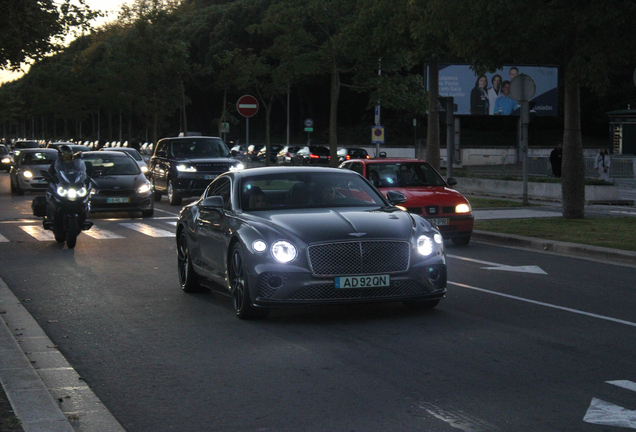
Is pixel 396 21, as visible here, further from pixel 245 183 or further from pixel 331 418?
pixel 331 418

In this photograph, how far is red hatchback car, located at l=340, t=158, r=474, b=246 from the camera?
16.2m

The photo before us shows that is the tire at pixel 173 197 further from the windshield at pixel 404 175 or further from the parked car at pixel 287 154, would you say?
the parked car at pixel 287 154

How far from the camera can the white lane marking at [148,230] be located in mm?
18734

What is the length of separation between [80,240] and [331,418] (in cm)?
1289

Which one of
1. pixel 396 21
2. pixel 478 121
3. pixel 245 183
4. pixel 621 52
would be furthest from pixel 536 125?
pixel 245 183

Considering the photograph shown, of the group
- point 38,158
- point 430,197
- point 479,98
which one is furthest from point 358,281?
point 479,98

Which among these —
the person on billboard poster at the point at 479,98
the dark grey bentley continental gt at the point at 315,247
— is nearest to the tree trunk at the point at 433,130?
the dark grey bentley continental gt at the point at 315,247

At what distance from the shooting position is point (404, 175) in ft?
57.0

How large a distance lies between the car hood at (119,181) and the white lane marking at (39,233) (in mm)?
2363

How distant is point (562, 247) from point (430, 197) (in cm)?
231

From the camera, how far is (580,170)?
20578 millimetres

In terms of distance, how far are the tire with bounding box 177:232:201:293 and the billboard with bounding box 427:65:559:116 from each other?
45539 millimetres

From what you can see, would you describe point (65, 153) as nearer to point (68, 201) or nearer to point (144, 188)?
point (68, 201)

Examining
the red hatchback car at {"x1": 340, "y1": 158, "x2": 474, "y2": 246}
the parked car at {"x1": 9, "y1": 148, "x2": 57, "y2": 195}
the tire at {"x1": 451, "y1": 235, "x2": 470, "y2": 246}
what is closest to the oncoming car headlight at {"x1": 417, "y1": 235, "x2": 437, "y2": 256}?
the red hatchback car at {"x1": 340, "y1": 158, "x2": 474, "y2": 246}
